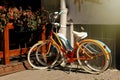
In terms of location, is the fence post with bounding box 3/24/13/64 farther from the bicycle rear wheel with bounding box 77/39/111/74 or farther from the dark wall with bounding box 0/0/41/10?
the bicycle rear wheel with bounding box 77/39/111/74

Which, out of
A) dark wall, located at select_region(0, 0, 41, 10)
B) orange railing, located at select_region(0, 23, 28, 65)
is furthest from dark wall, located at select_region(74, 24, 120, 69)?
orange railing, located at select_region(0, 23, 28, 65)

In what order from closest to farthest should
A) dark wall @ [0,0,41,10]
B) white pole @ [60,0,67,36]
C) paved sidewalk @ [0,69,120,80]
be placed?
paved sidewalk @ [0,69,120,80] → white pole @ [60,0,67,36] → dark wall @ [0,0,41,10]

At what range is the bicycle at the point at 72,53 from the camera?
737 centimetres

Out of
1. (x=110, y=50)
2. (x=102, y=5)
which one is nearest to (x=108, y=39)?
(x=110, y=50)

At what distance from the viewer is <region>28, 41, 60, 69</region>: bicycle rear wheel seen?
7918 mm

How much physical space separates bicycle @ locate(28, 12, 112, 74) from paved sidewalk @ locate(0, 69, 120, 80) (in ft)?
A: 0.68

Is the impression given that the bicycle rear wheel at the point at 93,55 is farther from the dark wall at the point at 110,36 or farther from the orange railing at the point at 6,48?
the orange railing at the point at 6,48

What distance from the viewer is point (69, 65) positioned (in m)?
8.31

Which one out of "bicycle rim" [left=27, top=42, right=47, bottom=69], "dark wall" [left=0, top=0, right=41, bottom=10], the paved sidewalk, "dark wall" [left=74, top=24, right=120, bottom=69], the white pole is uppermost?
"dark wall" [left=0, top=0, right=41, bottom=10]

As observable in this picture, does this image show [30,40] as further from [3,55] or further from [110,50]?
[110,50]

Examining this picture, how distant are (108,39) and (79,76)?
1.36 meters

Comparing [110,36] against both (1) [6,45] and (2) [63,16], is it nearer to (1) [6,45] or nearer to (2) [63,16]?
(2) [63,16]

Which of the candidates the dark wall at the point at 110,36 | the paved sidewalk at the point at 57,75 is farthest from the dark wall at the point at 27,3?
the paved sidewalk at the point at 57,75

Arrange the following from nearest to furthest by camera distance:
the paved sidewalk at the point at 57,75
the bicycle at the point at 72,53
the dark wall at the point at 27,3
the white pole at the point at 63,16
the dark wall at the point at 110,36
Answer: the paved sidewalk at the point at 57,75 < the bicycle at the point at 72,53 < the dark wall at the point at 110,36 < the white pole at the point at 63,16 < the dark wall at the point at 27,3
